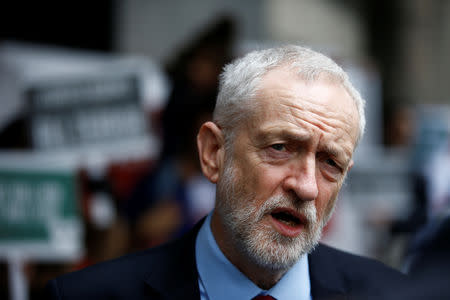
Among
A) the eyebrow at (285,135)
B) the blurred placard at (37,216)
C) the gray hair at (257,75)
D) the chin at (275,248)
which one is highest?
the gray hair at (257,75)

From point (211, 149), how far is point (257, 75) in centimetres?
36

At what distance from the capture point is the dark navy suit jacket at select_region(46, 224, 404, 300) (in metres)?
1.99

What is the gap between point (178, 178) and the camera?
14.1 ft

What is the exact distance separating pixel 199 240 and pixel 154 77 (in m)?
2.85

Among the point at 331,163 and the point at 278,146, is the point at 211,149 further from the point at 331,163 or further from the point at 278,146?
the point at 331,163

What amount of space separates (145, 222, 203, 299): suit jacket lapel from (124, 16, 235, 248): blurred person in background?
1976 millimetres

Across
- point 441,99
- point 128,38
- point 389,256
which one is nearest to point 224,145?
point 389,256

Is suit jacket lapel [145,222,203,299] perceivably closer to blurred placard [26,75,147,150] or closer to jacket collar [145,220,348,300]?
jacket collar [145,220,348,300]

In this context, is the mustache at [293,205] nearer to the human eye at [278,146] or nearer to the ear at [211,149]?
the human eye at [278,146]

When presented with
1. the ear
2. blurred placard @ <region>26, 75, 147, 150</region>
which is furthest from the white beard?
blurred placard @ <region>26, 75, 147, 150</region>

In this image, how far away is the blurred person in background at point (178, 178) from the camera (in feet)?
13.7

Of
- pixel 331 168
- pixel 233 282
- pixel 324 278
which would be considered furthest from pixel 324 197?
pixel 233 282

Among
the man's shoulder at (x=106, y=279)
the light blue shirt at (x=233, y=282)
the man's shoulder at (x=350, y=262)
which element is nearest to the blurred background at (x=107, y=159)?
the man's shoulder at (x=350, y=262)

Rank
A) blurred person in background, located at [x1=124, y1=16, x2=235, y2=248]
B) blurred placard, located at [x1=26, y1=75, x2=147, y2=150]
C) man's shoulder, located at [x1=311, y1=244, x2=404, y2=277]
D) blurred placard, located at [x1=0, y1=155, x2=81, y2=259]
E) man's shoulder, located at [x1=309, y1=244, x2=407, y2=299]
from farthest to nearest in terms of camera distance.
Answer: blurred placard, located at [x1=26, y1=75, x2=147, y2=150], blurred person in background, located at [x1=124, y1=16, x2=235, y2=248], blurred placard, located at [x1=0, y1=155, x2=81, y2=259], man's shoulder, located at [x1=311, y1=244, x2=404, y2=277], man's shoulder, located at [x1=309, y1=244, x2=407, y2=299]
